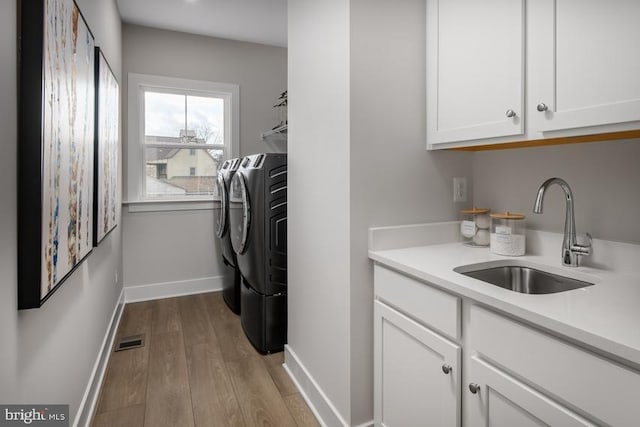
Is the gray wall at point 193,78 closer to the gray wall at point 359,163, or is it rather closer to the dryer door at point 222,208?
the dryer door at point 222,208

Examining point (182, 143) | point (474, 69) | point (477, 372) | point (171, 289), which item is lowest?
point (171, 289)

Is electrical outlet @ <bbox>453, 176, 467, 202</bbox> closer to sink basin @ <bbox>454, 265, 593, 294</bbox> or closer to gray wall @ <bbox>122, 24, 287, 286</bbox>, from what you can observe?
sink basin @ <bbox>454, 265, 593, 294</bbox>

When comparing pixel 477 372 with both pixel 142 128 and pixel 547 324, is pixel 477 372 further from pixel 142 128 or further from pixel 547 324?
pixel 142 128

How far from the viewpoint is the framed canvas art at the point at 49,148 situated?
3.22 feet

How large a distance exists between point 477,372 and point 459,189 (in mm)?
923

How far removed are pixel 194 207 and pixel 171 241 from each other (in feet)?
1.33

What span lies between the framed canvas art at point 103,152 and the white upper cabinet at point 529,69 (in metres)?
1.64

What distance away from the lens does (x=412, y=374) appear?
4.32 feet

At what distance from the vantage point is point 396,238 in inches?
61.9

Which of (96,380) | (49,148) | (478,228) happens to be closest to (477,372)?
(478,228)

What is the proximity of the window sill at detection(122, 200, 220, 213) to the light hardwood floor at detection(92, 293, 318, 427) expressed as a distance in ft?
3.52

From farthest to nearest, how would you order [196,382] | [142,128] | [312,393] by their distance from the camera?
[142,128], [196,382], [312,393]

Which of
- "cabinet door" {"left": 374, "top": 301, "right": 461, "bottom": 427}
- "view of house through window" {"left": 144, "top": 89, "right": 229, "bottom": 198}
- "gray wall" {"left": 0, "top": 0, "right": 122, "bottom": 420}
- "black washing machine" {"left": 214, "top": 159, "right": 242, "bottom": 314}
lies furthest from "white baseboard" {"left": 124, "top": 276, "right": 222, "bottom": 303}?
"cabinet door" {"left": 374, "top": 301, "right": 461, "bottom": 427}

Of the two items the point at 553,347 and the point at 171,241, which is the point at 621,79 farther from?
the point at 171,241
